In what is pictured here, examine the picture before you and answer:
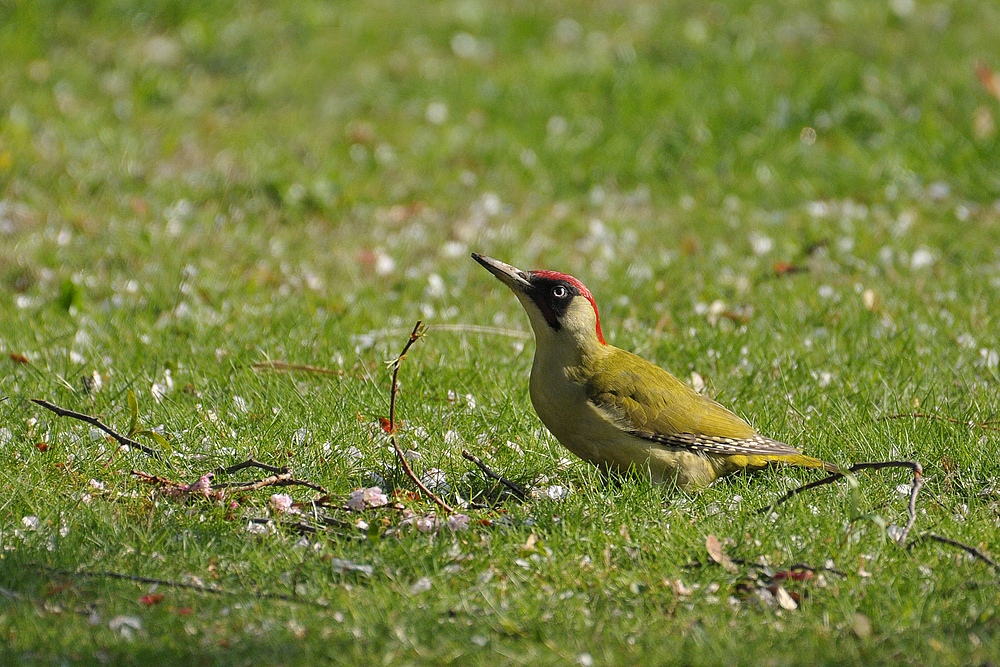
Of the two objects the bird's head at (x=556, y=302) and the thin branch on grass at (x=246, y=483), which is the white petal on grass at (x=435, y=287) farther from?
the thin branch on grass at (x=246, y=483)

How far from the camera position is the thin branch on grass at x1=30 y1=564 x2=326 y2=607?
367 cm

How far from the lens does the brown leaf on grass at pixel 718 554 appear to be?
12.7 feet

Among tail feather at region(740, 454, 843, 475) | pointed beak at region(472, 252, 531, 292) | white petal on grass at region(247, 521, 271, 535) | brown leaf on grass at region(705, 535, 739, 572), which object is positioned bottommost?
white petal on grass at region(247, 521, 271, 535)

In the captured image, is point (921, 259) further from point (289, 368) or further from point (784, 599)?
point (784, 599)

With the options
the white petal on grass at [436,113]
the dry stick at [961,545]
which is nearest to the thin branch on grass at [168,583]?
the dry stick at [961,545]

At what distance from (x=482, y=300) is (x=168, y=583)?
3.63 metres

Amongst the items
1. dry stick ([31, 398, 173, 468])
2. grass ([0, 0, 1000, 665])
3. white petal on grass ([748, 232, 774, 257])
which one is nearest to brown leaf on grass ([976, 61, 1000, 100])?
grass ([0, 0, 1000, 665])

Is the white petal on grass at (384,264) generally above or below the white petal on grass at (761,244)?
below

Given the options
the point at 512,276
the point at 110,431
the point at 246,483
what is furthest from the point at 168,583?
the point at 512,276

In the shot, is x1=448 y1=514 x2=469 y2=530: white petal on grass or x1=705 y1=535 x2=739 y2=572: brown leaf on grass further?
x1=448 y1=514 x2=469 y2=530: white petal on grass

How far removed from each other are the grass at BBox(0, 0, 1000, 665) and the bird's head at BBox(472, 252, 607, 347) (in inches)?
20.9

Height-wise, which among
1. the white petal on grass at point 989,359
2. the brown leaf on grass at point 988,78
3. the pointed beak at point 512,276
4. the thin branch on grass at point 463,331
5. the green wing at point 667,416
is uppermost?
the pointed beak at point 512,276

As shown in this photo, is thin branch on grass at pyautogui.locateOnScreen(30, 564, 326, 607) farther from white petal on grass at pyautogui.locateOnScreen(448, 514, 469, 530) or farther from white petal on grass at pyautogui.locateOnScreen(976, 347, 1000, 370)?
white petal on grass at pyautogui.locateOnScreen(976, 347, 1000, 370)

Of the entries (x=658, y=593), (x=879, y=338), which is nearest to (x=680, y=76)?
(x=879, y=338)
